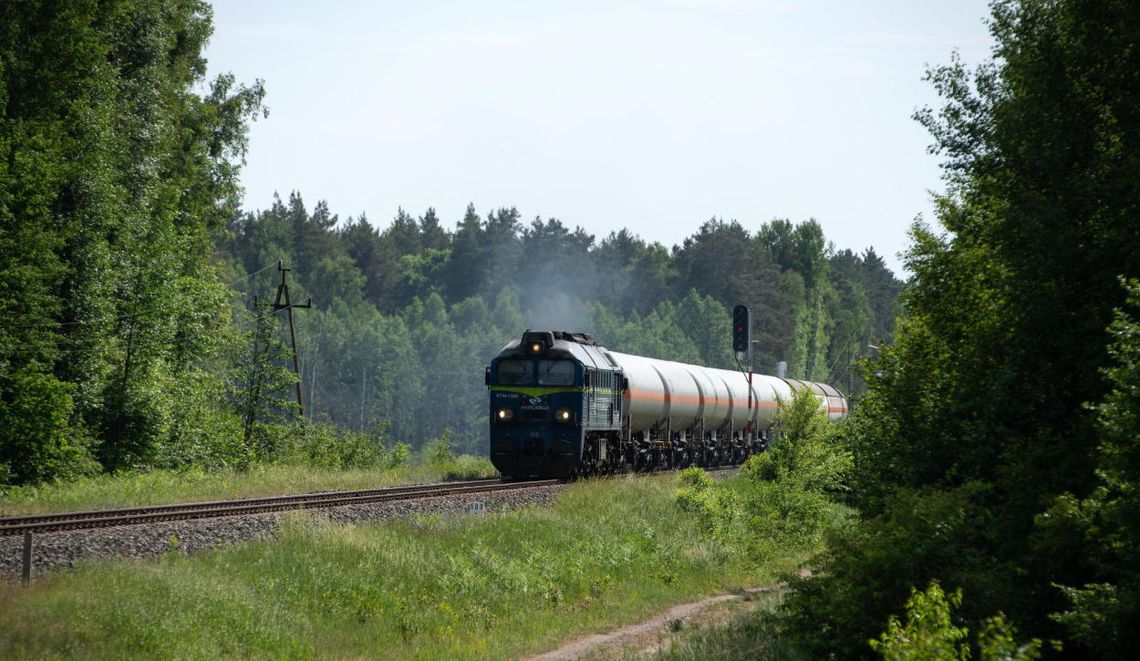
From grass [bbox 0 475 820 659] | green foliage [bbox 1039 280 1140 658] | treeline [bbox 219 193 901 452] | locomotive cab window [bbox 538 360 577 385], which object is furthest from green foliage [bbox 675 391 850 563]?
treeline [bbox 219 193 901 452]

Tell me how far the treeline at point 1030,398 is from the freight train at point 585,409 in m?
11.3

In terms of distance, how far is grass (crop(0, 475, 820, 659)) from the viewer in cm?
1368

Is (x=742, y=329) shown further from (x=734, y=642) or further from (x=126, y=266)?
(x=126, y=266)

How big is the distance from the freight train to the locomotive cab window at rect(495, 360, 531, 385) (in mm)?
27

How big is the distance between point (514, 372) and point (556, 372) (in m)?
1.36

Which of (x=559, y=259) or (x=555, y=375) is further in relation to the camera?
(x=559, y=259)

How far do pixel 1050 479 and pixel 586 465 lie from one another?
62.8ft

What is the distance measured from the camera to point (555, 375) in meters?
31.6

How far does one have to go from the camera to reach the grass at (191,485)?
2489cm

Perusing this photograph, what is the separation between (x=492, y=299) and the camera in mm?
137750

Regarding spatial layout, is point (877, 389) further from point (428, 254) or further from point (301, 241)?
point (428, 254)

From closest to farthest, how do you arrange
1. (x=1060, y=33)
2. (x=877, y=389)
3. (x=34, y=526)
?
(x=1060, y=33), (x=34, y=526), (x=877, y=389)

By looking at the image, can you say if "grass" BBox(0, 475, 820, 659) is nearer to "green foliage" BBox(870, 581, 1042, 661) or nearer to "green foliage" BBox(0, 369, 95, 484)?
"green foliage" BBox(870, 581, 1042, 661)

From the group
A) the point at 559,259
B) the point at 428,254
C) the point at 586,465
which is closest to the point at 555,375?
the point at 586,465
